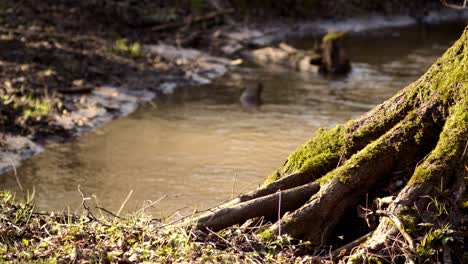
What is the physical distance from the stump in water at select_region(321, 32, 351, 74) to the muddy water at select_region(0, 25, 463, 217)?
1.08ft

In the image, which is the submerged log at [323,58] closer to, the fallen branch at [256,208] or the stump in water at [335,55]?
the stump in water at [335,55]

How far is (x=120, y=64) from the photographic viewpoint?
17.6 metres

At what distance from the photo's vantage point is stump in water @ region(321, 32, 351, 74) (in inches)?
744

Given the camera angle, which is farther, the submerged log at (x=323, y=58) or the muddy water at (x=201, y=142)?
the submerged log at (x=323, y=58)

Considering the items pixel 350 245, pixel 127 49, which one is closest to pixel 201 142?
pixel 127 49

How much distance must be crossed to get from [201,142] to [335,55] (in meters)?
7.13

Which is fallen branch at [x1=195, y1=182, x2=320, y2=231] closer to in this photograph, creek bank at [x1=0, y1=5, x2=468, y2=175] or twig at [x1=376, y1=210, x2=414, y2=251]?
twig at [x1=376, y1=210, x2=414, y2=251]

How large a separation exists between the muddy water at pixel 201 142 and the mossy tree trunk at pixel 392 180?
0.74 m

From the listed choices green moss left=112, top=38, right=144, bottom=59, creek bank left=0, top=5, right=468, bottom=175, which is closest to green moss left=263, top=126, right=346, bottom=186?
creek bank left=0, top=5, right=468, bottom=175

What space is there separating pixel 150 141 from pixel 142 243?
7.30m

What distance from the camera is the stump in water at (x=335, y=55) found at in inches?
744

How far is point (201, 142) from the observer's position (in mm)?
12852

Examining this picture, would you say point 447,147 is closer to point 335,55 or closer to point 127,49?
point 335,55

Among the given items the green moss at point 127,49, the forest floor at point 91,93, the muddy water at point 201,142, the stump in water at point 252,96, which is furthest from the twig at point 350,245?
the green moss at point 127,49
